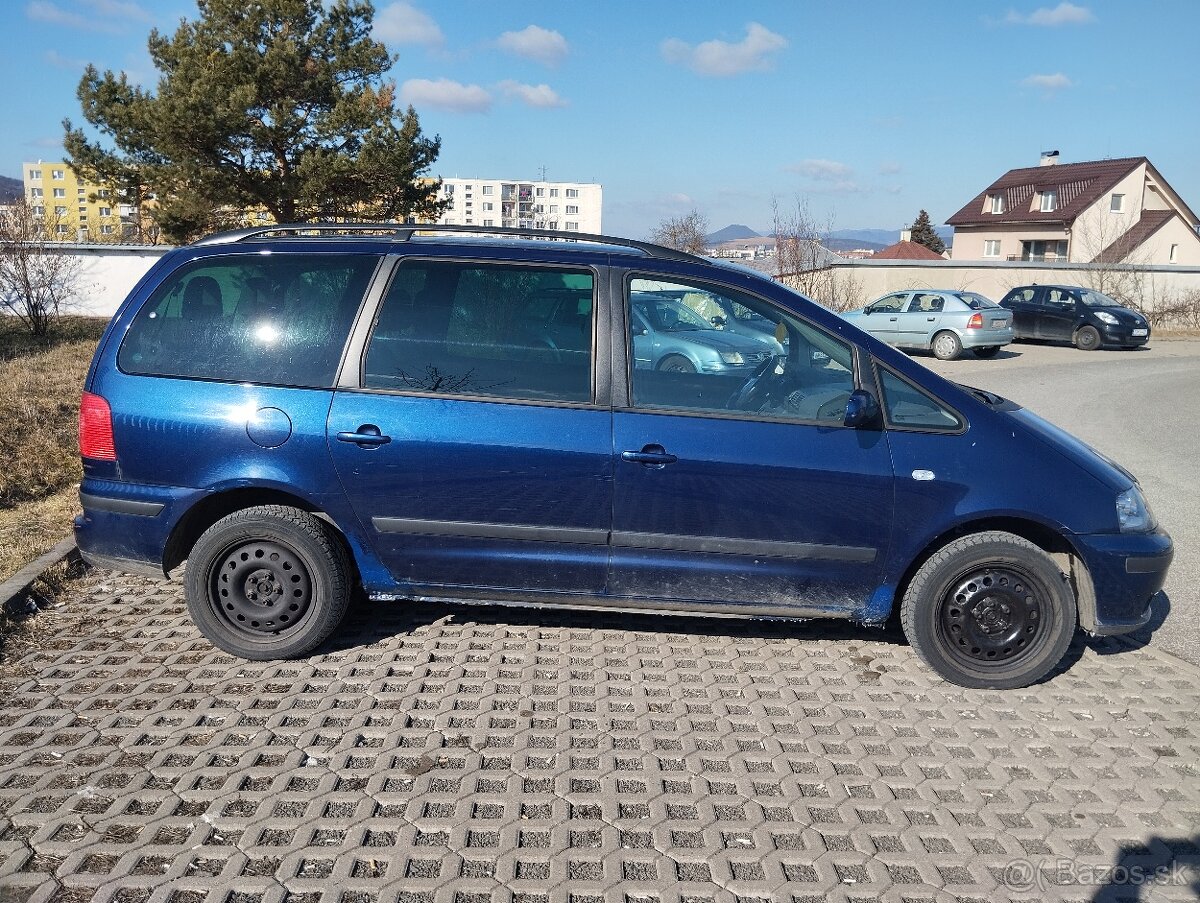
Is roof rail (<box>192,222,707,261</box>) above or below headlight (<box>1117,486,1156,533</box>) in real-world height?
above

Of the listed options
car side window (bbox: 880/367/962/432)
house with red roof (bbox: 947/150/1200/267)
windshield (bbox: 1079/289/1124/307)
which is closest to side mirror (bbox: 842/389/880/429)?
car side window (bbox: 880/367/962/432)

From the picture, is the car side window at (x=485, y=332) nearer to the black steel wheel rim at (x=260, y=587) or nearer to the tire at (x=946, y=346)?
the black steel wheel rim at (x=260, y=587)

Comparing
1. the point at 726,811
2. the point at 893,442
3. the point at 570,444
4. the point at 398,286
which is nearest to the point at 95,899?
the point at 726,811

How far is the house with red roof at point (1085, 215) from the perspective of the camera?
52.0 metres

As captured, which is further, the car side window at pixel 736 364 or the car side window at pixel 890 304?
the car side window at pixel 890 304

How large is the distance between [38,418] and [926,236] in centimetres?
9221

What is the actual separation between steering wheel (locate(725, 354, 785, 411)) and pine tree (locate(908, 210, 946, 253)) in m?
92.0

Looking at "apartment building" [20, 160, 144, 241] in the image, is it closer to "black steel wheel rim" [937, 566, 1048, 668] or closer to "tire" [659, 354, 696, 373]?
"tire" [659, 354, 696, 373]

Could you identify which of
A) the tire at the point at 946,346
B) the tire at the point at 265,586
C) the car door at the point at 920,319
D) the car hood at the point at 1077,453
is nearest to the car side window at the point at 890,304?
the car door at the point at 920,319

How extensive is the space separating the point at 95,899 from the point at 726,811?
78.3 inches

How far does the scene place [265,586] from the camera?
14.6 feet

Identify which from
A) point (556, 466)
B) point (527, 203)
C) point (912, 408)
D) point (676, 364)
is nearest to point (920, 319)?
point (912, 408)

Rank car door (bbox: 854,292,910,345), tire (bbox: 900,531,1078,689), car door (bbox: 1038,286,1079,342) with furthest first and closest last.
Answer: car door (bbox: 1038,286,1079,342) → car door (bbox: 854,292,910,345) → tire (bbox: 900,531,1078,689)

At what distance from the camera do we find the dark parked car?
76.5 feet
